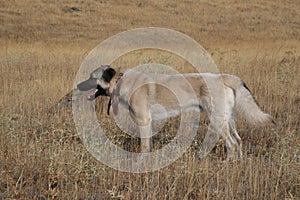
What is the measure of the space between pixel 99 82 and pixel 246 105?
196cm

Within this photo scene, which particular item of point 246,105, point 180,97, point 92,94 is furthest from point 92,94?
point 246,105

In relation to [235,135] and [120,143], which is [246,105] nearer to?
[235,135]

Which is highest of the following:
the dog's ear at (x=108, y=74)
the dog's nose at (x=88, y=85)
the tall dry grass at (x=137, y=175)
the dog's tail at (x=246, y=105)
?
the dog's ear at (x=108, y=74)

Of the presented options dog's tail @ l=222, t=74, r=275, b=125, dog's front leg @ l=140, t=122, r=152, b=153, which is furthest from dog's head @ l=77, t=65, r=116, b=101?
dog's tail @ l=222, t=74, r=275, b=125

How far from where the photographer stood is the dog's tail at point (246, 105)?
184 inches

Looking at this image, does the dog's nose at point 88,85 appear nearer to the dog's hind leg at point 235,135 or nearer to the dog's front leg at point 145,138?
the dog's front leg at point 145,138

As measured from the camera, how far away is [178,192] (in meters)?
3.38

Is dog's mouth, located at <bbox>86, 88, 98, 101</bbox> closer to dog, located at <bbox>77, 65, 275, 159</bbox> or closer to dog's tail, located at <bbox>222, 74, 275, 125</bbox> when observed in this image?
dog, located at <bbox>77, 65, 275, 159</bbox>

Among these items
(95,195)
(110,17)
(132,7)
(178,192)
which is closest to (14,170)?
(95,195)

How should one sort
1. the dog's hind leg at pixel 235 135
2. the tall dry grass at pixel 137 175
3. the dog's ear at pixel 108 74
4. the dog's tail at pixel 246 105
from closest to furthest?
the tall dry grass at pixel 137 175 → the dog's tail at pixel 246 105 → the dog's hind leg at pixel 235 135 → the dog's ear at pixel 108 74

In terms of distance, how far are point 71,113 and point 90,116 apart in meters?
0.32

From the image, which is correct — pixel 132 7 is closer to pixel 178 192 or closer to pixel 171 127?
pixel 171 127

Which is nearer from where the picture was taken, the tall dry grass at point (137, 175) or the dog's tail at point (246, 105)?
the tall dry grass at point (137, 175)

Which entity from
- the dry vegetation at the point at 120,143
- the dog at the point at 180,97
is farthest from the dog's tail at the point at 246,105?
the dry vegetation at the point at 120,143
